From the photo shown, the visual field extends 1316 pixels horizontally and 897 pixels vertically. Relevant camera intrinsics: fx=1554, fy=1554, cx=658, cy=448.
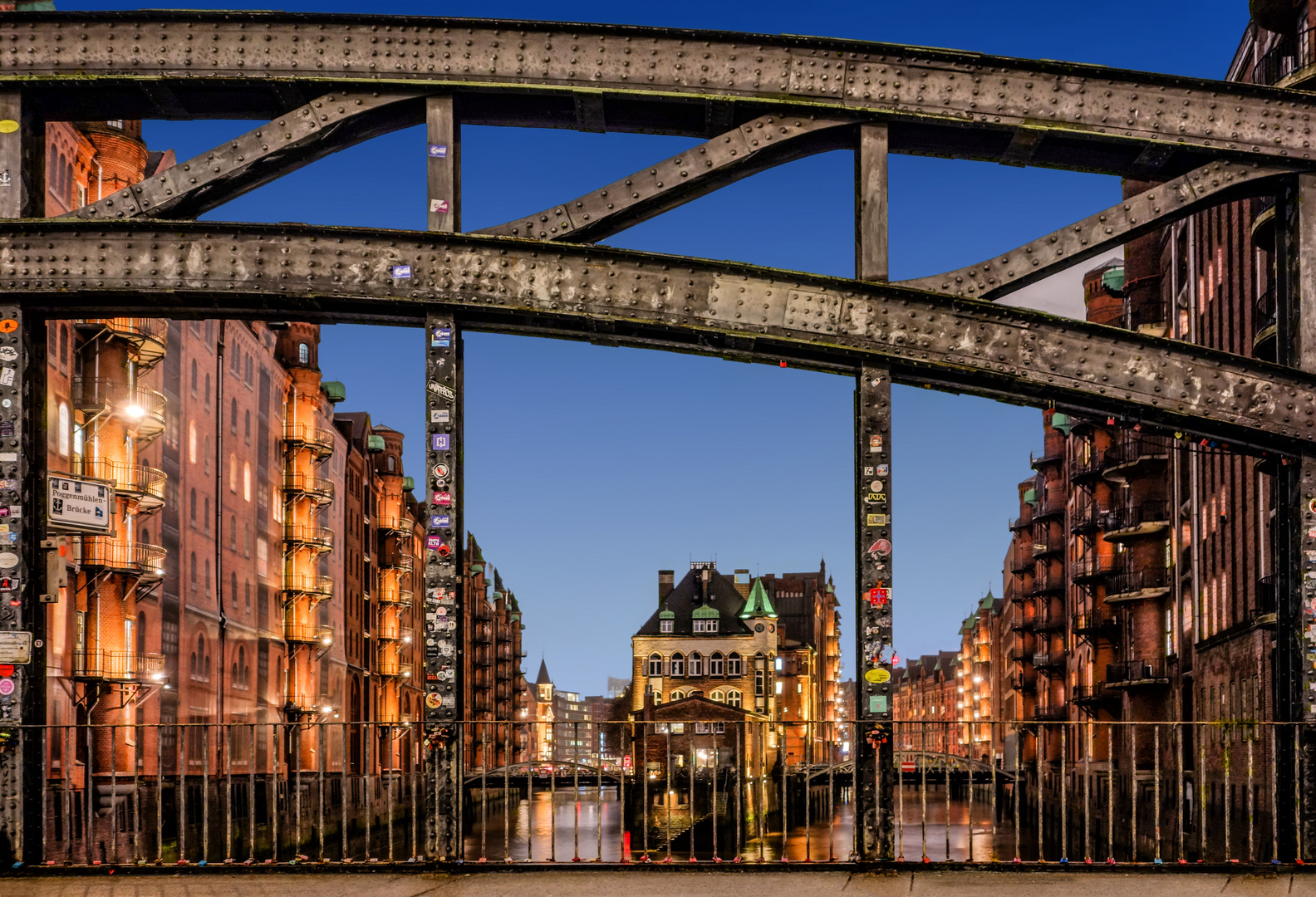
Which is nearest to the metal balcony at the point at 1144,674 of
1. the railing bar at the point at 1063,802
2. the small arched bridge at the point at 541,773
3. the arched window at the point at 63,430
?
the small arched bridge at the point at 541,773

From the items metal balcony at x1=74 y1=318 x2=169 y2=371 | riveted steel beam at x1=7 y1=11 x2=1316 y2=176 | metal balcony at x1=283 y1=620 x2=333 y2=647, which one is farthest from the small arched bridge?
metal balcony at x1=283 y1=620 x2=333 y2=647

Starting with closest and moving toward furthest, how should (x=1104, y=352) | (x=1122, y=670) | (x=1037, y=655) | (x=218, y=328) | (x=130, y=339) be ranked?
(x=1104, y=352), (x=130, y=339), (x=218, y=328), (x=1122, y=670), (x=1037, y=655)

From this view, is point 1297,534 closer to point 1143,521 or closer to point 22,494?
point 22,494

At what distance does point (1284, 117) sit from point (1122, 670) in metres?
47.7

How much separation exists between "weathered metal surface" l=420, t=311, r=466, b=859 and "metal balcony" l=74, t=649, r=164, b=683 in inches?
1083

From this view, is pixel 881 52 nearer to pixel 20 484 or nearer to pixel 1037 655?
pixel 20 484

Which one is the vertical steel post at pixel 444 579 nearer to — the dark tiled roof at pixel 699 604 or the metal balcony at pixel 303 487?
the metal balcony at pixel 303 487

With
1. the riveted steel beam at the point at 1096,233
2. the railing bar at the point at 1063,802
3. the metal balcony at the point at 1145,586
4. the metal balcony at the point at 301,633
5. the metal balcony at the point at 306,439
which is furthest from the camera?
the metal balcony at the point at 306,439

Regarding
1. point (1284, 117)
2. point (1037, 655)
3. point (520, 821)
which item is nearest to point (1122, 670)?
point (1037, 655)

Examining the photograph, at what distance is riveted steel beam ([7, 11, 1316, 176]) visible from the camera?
12.6 meters

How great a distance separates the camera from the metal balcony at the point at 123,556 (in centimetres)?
3753

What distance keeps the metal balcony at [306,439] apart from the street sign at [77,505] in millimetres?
51057

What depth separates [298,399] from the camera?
64.5 metres

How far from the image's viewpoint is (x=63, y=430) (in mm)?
A: 36406
